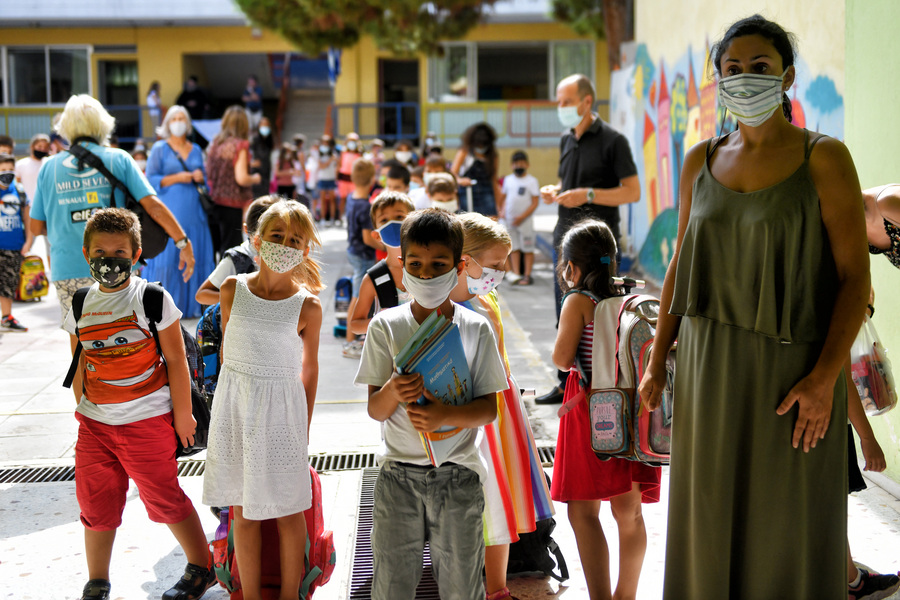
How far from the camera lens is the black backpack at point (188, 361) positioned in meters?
3.41

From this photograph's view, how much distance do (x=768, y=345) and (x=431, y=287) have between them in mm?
967

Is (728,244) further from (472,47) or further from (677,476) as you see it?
(472,47)

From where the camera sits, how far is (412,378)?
2592mm

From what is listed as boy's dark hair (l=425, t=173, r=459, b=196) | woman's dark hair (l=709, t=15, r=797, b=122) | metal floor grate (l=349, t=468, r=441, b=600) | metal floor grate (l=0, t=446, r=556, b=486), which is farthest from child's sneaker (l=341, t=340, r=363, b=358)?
woman's dark hair (l=709, t=15, r=797, b=122)

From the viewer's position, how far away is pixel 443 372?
2662 mm

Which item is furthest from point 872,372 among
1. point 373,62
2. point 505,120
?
point 373,62

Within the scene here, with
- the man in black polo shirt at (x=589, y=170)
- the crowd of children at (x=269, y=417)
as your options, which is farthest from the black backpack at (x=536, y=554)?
the man in black polo shirt at (x=589, y=170)

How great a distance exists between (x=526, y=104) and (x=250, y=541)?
→ 22.1 meters

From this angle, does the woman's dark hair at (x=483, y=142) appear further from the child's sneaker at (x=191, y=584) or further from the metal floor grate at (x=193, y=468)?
the child's sneaker at (x=191, y=584)

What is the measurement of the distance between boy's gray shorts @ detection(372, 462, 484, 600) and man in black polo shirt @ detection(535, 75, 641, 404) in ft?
10.4

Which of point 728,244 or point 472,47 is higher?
point 472,47

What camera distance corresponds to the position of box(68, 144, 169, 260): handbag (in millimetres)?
5078

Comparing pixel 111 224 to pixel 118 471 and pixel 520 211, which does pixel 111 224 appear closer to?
pixel 118 471

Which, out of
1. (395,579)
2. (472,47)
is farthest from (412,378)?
(472,47)
